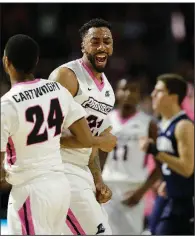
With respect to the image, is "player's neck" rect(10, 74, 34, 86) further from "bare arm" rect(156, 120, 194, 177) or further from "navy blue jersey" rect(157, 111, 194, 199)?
"navy blue jersey" rect(157, 111, 194, 199)

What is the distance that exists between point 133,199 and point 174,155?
0.89m

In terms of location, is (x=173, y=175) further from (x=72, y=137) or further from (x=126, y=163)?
(x=72, y=137)

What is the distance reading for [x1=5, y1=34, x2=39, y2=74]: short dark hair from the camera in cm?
494

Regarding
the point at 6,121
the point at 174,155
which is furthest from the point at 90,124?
the point at 174,155

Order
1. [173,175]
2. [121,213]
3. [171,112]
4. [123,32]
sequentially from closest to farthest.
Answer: [173,175]
[171,112]
[121,213]
[123,32]

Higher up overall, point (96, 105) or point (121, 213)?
point (96, 105)

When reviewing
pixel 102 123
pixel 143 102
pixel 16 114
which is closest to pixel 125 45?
pixel 143 102

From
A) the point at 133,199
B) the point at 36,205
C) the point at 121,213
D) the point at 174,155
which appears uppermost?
the point at 36,205

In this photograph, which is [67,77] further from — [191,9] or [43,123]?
[191,9]

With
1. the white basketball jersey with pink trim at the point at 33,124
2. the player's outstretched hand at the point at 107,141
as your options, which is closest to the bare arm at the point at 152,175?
the player's outstretched hand at the point at 107,141

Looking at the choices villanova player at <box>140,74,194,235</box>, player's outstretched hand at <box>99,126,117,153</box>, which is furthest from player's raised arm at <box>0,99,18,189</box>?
villanova player at <box>140,74,194,235</box>

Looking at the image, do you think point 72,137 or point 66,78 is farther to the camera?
point 66,78

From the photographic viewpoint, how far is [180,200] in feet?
25.9

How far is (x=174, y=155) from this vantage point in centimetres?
798
